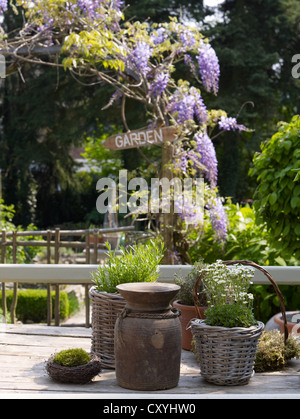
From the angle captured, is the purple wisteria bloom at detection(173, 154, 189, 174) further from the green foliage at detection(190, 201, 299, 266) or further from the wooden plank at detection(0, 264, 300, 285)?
the wooden plank at detection(0, 264, 300, 285)

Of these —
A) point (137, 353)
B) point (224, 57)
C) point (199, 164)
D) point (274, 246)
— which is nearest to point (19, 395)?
point (137, 353)

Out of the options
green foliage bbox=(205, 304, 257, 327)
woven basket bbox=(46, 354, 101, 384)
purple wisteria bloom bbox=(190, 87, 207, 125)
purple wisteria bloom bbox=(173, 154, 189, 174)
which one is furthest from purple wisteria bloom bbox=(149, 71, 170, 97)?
woven basket bbox=(46, 354, 101, 384)

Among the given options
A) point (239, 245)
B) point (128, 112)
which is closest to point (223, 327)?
point (239, 245)

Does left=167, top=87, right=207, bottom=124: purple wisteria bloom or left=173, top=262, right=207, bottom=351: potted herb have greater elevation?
left=167, top=87, right=207, bottom=124: purple wisteria bloom

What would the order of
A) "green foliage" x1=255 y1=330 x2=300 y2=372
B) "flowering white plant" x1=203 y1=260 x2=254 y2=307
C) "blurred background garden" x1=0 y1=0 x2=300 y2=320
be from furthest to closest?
"blurred background garden" x1=0 y1=0 x2=300 y2=320 → "green foliage" x1=255 y1=330 x2=300 y2=372 → "flowering white plant" x1=203 y1=260 x2=254 y2=307

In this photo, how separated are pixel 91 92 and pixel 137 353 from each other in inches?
580

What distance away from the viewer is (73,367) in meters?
2.07

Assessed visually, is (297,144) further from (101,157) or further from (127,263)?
(101,157)

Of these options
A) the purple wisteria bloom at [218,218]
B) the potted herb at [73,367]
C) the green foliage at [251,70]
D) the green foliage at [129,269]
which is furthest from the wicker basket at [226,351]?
the green foliage at [251,70]

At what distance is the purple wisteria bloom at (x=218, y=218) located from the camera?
169 inches

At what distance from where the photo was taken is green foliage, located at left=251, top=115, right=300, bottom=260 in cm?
313

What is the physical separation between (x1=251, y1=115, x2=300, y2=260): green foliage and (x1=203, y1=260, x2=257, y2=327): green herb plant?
1010 mm

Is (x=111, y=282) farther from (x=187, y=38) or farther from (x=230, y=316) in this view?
(x=187, y=38)

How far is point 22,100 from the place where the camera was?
1664 cm
